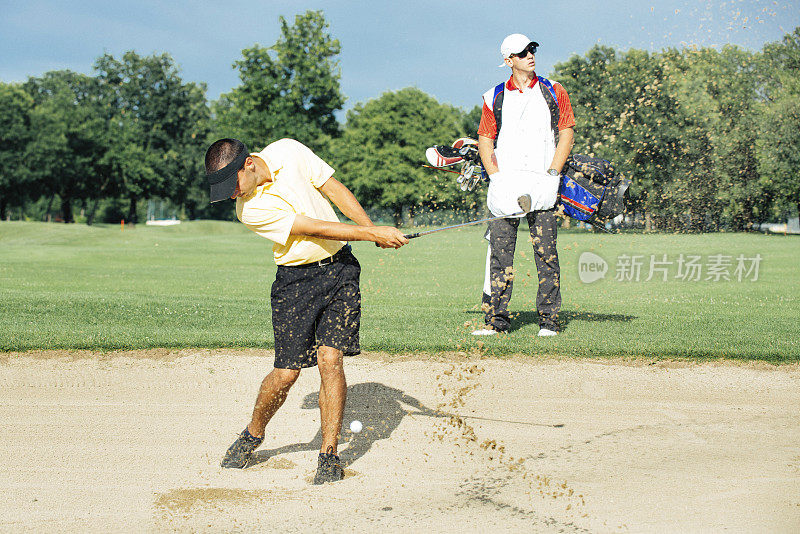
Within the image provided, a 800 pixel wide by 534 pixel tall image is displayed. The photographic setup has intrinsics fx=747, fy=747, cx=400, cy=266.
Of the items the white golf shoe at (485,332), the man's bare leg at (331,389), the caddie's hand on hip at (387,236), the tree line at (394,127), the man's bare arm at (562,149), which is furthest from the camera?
the tree line at (394,127)

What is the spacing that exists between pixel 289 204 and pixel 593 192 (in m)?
4.24

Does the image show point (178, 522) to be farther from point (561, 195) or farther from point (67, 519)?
point (561, 195)

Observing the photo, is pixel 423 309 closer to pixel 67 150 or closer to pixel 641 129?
pixel 641 129

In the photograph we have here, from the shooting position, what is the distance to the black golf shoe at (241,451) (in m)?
4.90

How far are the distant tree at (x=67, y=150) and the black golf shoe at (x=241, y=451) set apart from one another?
2384 inches

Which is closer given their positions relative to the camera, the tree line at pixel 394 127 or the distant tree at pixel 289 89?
the tree line at pixel 394 127

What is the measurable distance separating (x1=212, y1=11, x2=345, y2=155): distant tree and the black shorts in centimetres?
5652

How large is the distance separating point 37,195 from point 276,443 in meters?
64.6

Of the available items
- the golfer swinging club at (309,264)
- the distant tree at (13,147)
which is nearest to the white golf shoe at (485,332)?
the golfer swinging club at (309,264)

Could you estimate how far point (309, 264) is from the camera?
470 cm

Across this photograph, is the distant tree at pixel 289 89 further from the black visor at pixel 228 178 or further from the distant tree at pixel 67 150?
the black visor at pixel 228 178

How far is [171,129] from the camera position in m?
82.3

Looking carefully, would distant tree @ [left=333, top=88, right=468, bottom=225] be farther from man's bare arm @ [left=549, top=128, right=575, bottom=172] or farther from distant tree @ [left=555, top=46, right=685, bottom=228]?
man's bare arm @ [left=549, top=128, right=575, bottom=172]

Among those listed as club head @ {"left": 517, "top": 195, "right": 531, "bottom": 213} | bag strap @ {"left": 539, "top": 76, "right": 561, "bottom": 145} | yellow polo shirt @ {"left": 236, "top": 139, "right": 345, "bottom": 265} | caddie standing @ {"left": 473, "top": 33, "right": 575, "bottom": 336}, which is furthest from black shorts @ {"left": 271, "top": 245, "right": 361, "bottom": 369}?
bag strap @ {"left": 539, "top": 76, "right": 561, "bottom": 145}
